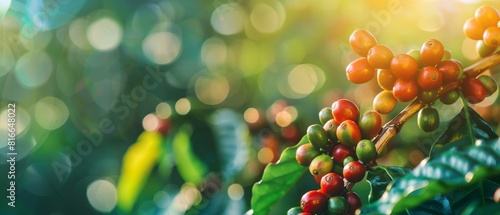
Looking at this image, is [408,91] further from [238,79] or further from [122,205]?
[238,79]

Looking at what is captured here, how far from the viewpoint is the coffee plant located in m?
1.16

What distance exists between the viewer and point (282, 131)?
2.34m

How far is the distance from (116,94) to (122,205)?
1.24 m

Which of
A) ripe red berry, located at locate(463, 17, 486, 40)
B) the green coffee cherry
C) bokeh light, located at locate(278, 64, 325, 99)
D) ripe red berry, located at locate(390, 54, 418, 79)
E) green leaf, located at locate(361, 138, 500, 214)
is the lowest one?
green leaf, located at locate(361, 138, 500, 214)

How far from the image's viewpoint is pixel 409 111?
1237mm

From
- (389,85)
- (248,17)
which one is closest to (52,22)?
(248,17)

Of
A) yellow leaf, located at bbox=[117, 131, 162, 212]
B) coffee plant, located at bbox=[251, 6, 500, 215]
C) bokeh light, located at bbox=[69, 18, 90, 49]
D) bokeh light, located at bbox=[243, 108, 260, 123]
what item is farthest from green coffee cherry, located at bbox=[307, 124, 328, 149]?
bokeh light, located at bbox=[69, 18, 90, 49]

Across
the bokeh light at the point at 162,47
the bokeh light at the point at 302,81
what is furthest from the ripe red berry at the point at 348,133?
the bokeh light at the point at 162,47

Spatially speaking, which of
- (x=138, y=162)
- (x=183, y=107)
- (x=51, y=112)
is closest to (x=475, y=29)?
(x=183, y=107)

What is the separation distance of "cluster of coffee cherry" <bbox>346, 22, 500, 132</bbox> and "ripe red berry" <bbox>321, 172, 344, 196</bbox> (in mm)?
192

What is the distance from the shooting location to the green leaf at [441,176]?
82 centimetres

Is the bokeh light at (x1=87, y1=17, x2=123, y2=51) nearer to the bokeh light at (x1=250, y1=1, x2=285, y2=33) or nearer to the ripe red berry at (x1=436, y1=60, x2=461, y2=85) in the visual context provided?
the bokeh light at (x1=250, y1=1, x2=285, y2=33)

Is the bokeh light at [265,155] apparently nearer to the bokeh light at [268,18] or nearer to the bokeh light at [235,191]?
the bokeh light at [235,191]

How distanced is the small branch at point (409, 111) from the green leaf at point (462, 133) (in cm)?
8
